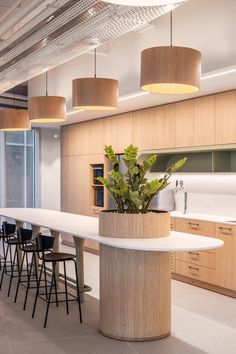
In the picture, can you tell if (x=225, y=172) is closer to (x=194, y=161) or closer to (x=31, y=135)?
(x=194, y=161)

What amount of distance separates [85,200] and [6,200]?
2.49 metres

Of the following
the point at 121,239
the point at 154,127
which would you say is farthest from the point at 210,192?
the point at 121,239

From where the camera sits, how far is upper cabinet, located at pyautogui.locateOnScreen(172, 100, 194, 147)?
266 inches

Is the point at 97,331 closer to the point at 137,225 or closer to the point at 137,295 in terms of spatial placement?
the point at 137,295

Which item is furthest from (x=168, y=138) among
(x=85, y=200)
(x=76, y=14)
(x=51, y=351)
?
(x=51, y=351)

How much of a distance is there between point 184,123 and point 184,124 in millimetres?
14

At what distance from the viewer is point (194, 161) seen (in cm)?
732

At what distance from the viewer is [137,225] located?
4.27 metres

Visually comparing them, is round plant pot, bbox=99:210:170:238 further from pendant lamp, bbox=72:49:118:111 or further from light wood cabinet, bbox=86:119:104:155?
light wood cabinet, bbox=86:119:104:155

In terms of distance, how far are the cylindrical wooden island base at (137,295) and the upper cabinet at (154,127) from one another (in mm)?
3162

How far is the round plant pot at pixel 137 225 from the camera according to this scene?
4.27 metres

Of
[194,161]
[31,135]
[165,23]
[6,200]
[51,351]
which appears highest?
[165,23]

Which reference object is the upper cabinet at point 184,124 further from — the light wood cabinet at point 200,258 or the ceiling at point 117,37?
the light wood cabinet at point 200,258

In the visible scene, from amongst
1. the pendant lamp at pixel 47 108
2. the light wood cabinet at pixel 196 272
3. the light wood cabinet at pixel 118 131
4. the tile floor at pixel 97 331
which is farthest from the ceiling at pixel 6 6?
the light wood cabinet at pixel 196 272
